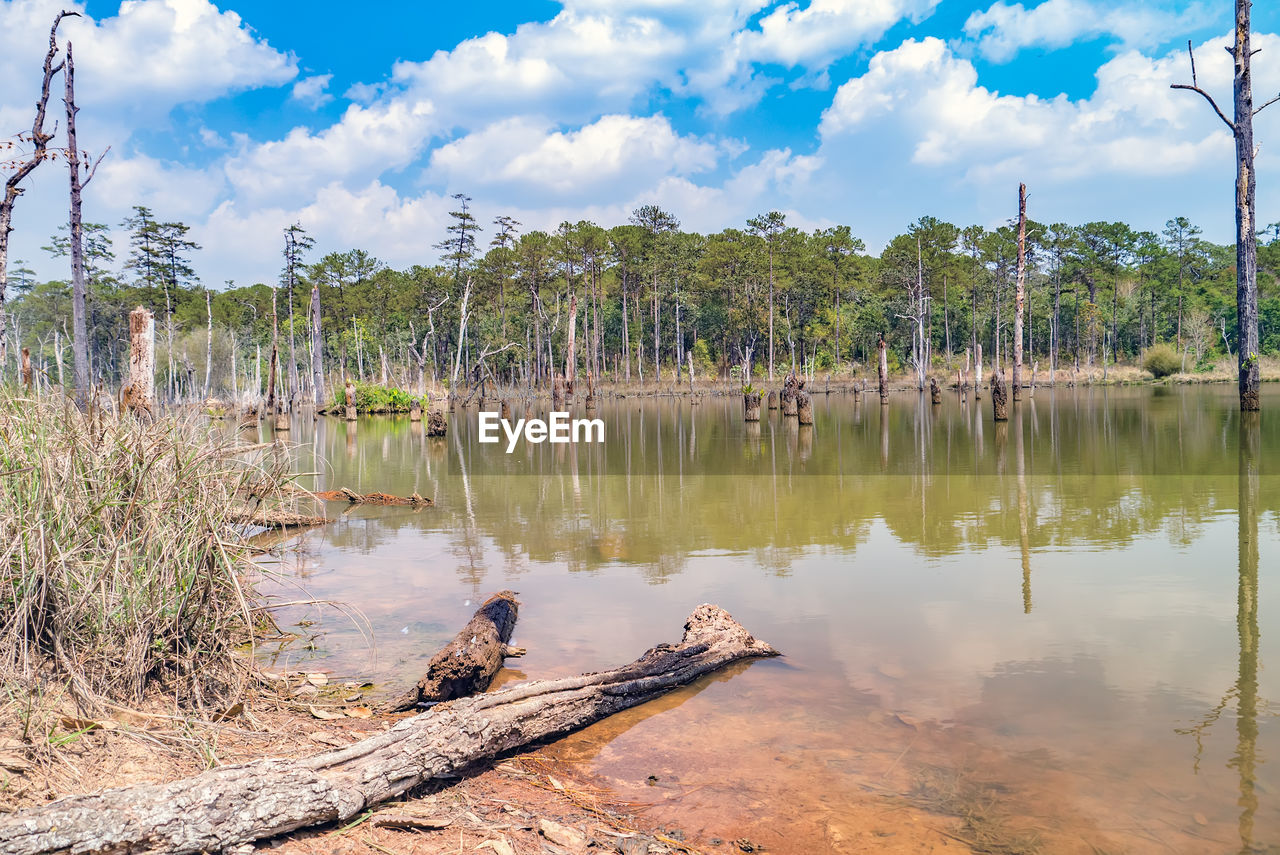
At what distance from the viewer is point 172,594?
13.9 ft

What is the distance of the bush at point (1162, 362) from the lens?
55.7 m

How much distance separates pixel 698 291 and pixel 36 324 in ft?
177

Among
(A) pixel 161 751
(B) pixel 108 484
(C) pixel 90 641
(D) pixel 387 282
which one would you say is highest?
(D) pixel 387 282

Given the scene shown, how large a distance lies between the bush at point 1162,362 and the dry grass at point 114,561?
212ft

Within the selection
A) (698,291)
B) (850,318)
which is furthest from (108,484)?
(850,318)

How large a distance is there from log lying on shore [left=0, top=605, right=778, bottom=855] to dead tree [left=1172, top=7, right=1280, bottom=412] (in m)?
21.9

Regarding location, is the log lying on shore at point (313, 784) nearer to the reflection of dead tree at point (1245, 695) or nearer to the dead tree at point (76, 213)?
the reflection of dead tree at point (1245, 695)

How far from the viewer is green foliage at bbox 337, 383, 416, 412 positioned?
46750 millimetres

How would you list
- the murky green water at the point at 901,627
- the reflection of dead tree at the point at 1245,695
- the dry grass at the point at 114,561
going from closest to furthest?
1. the reflection of dead tree at the point at 1245,695
2. the murky green water at the point at 901,627
3. the dry grass at the point at 114,561

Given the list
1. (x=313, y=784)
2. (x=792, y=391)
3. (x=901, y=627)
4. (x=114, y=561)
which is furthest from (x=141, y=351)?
(x=792, y=391)

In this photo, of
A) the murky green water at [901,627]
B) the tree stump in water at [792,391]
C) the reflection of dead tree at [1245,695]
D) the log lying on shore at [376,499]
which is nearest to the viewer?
the reflection of dead tree at [1245,695]

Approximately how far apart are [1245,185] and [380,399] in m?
41.2

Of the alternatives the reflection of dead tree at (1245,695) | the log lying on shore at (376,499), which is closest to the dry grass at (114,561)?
the reflection of dead tree at (1245,695)

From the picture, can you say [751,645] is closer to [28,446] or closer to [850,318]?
[28,446]
